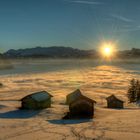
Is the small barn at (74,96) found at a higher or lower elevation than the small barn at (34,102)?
higher

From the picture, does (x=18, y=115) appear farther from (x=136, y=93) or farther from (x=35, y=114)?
(x=136, y=93)

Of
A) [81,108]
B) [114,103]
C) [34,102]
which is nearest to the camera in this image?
[81,108]

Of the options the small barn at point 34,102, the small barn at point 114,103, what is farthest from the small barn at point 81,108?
the small barn at point 114,103

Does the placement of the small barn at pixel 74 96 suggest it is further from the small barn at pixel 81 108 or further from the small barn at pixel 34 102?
the small barn at pixel 34 102

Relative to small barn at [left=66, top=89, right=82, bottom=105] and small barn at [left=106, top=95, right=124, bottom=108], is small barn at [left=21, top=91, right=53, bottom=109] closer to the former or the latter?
small barn at [left=66, top=89, right=82, bottom=105]

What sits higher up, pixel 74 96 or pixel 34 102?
pixel 74 96

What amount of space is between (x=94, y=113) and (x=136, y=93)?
18.8 m

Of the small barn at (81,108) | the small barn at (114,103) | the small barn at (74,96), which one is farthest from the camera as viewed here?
the small barn at (114,103)

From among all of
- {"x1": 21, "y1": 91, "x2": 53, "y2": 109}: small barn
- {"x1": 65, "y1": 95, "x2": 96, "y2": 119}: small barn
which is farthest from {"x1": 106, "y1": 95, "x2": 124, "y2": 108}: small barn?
{"x1": 21, "y1": 91, "x2": 53, "y2": 109}: small barn

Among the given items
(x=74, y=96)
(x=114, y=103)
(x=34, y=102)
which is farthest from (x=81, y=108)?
(x=114, y=103)

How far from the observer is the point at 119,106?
55062 millimetres

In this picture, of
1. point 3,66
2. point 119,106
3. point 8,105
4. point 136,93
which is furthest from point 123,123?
point 3,66

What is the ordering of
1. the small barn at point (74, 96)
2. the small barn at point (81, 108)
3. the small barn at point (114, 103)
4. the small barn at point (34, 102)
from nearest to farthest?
the small barn at point (81, 108), the small barn at point (74, 96), the small barn at point (34, 102), the small barn at point (114, 103)

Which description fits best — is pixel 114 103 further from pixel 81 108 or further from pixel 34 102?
pixel 34 102
